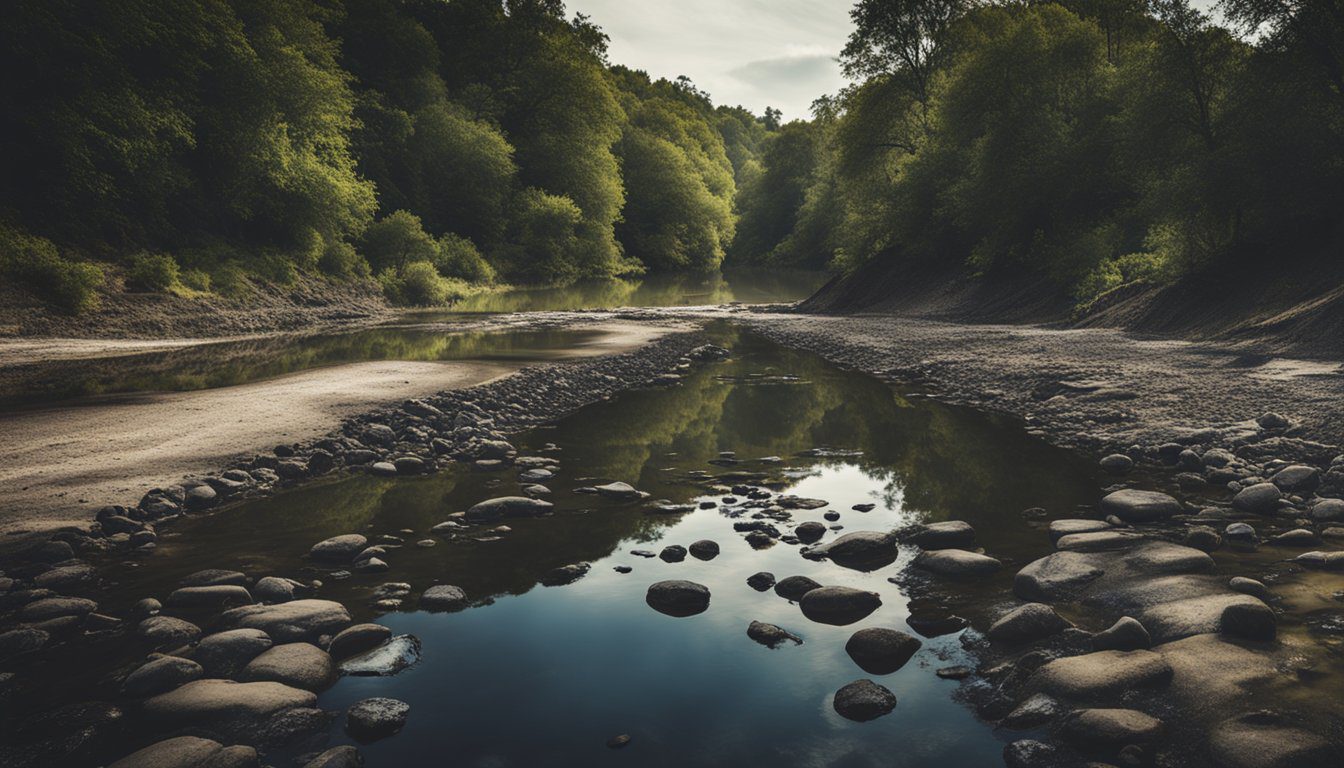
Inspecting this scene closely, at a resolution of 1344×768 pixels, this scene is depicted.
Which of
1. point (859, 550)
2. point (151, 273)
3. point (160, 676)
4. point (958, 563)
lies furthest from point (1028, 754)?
point (151, 273)

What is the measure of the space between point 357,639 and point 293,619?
577mm

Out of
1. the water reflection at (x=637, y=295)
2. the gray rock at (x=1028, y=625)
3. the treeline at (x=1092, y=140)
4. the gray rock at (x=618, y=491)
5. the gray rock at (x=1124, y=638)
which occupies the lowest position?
the gray rock at (x=618, y=491)

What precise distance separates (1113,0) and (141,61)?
40757mm

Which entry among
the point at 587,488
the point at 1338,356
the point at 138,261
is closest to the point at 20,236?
the point at 138,261

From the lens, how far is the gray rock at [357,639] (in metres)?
5.06

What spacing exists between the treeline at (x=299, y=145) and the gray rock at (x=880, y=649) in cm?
2669

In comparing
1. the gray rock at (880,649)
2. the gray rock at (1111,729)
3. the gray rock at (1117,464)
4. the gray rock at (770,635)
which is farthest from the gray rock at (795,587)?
the gray rock at (1117,464)

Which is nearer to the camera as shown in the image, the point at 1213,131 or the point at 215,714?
the point at 215,714

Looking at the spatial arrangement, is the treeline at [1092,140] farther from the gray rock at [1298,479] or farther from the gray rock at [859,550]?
the gray rock at [859,550]

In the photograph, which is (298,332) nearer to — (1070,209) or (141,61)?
(141,61)

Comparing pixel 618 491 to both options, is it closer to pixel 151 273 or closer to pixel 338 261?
pixel 151 273

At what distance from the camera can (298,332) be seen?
27859mm

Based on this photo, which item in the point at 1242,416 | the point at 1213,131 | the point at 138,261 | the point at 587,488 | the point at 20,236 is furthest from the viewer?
the point at 138,261

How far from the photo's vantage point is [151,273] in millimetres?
25594
